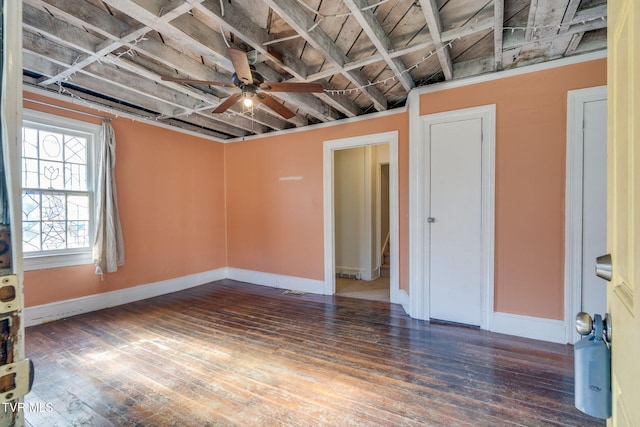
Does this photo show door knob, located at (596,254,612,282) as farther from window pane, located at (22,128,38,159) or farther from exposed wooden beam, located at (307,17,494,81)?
window pane, located at (22,128,38,159)

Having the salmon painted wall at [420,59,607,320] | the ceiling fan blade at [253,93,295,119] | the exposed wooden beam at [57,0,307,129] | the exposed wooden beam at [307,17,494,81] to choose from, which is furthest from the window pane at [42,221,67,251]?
the salmon painted wall at [420,59,607,320]

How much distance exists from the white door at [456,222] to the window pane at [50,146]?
14.3 feet

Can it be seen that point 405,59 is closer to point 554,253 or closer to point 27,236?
point 554,253

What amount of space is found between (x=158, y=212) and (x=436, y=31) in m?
4.20

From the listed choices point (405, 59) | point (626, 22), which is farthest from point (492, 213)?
point (626, 22)

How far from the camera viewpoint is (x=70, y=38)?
2303 mm

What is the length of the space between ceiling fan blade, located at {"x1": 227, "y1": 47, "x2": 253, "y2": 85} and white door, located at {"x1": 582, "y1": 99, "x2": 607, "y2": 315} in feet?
9.51

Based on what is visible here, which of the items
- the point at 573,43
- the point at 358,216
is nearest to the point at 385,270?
the point at 358,216

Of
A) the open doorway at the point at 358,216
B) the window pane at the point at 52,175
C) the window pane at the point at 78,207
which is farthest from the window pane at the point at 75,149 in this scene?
the open doorway at the point at 358,216

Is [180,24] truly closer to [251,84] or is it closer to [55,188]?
[251,84]

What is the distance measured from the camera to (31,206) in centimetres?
316

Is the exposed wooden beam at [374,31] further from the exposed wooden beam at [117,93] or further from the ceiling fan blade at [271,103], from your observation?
the exposed wooden beam at [117,93]

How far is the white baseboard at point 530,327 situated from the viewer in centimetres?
264

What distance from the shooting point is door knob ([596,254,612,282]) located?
0.76 metres
